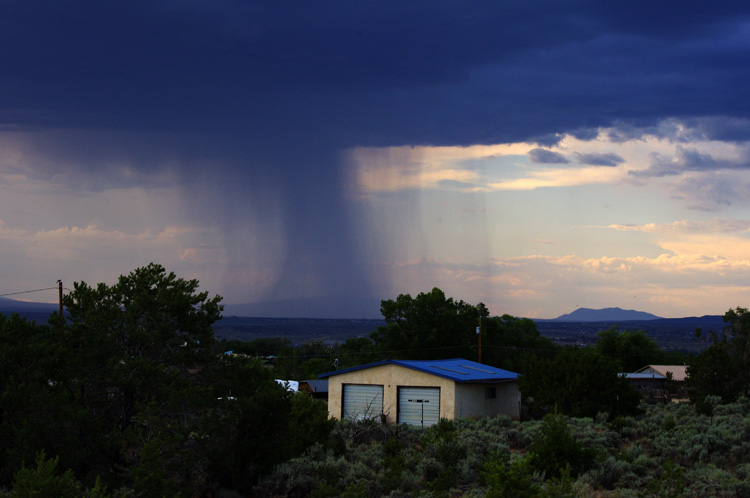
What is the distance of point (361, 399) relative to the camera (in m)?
38.4

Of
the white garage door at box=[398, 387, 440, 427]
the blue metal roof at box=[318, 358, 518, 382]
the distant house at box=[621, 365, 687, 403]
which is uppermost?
Result: the blue metal roof at box=[318, 358, 518, 382]

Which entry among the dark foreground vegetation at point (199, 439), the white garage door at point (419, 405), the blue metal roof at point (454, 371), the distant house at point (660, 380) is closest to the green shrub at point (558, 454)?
the dark foreground vegetation at point (199, 439)

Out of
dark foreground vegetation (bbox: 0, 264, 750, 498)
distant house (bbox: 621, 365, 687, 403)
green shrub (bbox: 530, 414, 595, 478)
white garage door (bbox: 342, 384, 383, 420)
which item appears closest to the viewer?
dark foreground vegetation (bbox: 0, 264, 750, 498)

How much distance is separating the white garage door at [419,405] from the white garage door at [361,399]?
3.71ft

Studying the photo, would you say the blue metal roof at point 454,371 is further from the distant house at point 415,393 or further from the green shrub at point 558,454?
the green shrub at point 558,454

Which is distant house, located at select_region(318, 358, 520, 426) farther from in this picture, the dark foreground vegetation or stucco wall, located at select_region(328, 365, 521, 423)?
the dark foreground vegetation

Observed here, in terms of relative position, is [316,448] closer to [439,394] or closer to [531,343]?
[439,394]

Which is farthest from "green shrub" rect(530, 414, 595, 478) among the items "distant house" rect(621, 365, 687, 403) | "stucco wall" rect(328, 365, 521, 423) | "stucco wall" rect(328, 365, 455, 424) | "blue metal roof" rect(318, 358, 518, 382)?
"distant house" rect(621, 365, 687, 403)

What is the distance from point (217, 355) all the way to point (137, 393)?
7.34ft

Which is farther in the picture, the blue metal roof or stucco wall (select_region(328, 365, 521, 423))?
the blue metal roof

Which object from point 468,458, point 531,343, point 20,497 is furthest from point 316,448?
point 531,343

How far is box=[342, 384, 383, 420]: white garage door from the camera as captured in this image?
37.9 metres

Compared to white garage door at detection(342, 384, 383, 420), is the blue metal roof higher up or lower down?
higher up

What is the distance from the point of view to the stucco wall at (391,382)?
36250mm
